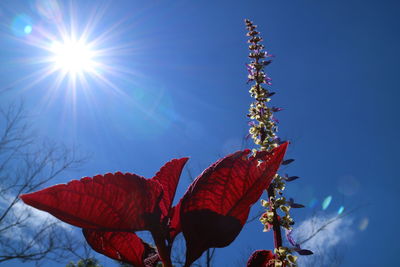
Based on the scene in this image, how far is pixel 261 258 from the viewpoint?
2.19 ft

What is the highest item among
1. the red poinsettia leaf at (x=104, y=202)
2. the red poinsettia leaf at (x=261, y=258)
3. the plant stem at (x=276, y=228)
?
the red poinsettia leaf at (x=104, y=202)

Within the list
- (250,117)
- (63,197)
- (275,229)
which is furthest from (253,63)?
(63,197)

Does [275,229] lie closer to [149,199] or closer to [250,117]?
[149,199]

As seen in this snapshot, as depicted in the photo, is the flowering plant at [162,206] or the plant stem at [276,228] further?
the plant stem at [276,228]

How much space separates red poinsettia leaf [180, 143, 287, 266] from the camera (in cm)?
56

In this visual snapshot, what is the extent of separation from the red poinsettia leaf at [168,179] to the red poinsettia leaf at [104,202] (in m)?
0.05

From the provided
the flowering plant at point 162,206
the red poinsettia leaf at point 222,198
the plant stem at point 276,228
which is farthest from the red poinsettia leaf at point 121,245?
the plant stem at point 276,228

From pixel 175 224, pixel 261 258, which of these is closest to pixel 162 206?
pixel 175 224

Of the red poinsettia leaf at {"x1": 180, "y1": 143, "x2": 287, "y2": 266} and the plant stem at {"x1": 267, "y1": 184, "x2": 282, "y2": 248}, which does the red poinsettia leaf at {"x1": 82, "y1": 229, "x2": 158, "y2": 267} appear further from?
the plant stem at {"x1": 267, "y1": 184, "x2": 282, "y2": 248}

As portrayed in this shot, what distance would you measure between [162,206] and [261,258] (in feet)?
0.86

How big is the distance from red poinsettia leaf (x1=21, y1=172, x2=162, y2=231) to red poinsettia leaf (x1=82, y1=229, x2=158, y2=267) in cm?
6

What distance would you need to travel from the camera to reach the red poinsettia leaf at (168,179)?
627mm

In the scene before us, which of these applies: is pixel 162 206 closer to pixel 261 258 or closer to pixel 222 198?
pixel 222 198

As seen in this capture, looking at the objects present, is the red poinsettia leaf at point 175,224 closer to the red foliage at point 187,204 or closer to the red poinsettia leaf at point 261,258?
the red foliage at point 187,204
